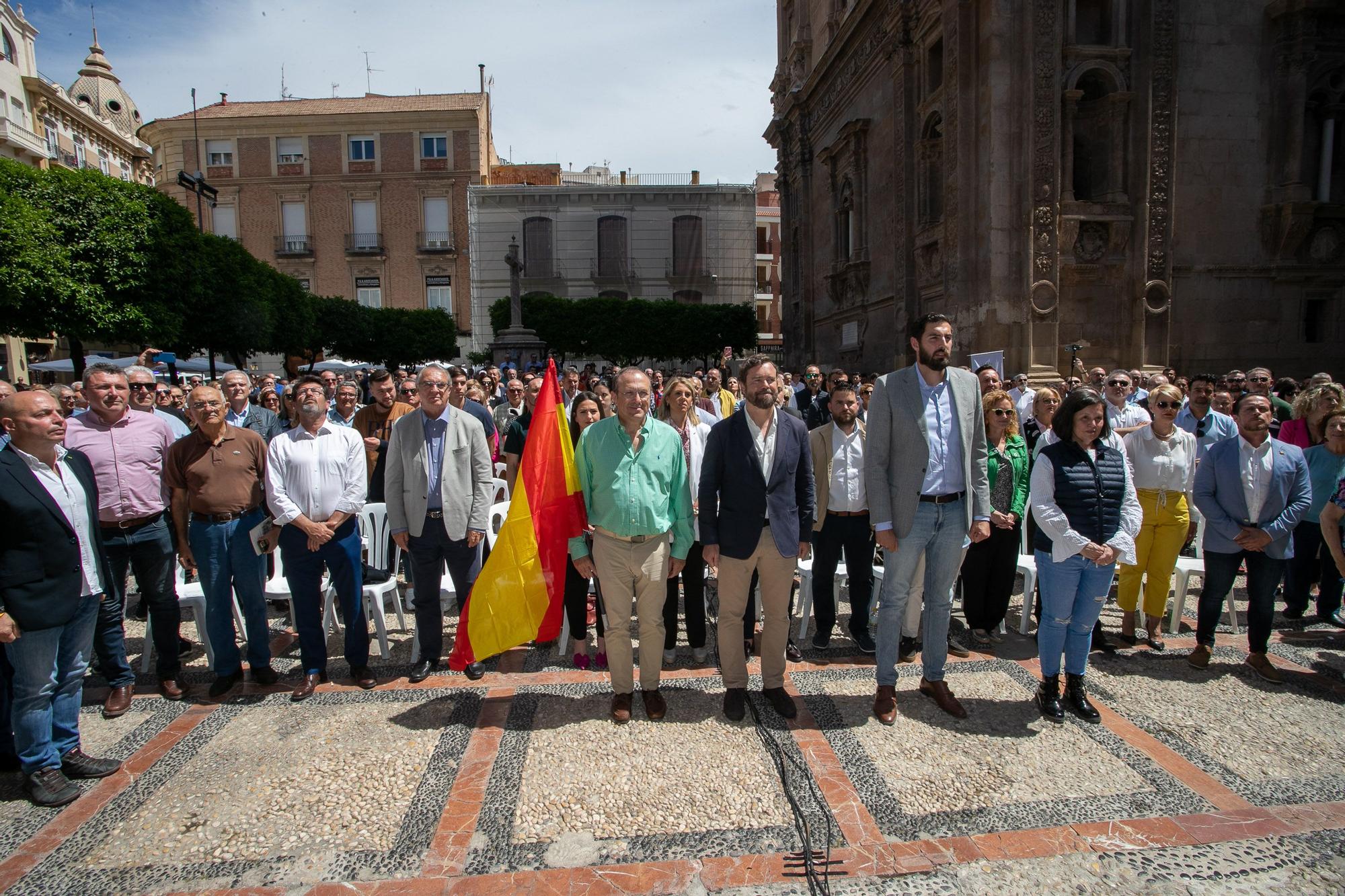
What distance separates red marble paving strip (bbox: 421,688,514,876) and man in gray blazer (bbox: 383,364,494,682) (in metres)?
0.57

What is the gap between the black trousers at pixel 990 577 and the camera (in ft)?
16.2

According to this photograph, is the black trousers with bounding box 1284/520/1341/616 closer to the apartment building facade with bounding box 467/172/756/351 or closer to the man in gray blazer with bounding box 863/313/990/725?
the man in gray blazer with bounding box 863/313/990/725

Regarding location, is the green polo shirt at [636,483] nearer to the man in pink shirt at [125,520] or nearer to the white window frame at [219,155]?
the man in pink shirt at [125,520]

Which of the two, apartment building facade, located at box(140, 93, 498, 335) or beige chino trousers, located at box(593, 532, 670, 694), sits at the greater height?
apartment building facade, located at box(140, 93, 498, 335)

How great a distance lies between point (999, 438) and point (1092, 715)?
1.91 m

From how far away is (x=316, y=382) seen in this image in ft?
15.1

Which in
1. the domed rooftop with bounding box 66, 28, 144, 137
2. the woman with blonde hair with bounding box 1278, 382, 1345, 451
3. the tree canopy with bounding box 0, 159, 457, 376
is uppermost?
the domed rooftop with bounding box 66, 28, 144, 137

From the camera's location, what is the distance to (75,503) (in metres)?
3.50

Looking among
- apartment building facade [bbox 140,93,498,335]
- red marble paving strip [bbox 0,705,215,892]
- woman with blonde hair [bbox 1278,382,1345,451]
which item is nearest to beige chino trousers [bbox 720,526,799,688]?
red marble paving strip [bbox 0,705,215,892]

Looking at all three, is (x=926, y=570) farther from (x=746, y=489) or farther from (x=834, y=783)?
(x=834, y=783)

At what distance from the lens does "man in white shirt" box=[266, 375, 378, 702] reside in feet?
13.8

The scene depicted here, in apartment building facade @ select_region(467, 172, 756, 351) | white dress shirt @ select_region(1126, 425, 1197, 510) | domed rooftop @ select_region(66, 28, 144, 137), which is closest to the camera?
white dress shirt @ select_region(1126, 425, 1197, 510)

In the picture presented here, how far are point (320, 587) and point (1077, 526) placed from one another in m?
4.55

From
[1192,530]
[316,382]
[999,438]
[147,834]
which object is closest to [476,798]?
[147,834]
